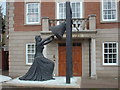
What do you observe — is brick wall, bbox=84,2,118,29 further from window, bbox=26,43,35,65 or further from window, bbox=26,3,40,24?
window, bbox=26,43,35,65

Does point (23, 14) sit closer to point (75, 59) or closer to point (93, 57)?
point (75, 59)


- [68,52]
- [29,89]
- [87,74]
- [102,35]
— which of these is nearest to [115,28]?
[102,35]

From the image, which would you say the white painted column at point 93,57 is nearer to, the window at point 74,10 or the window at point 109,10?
the window at point 109,10

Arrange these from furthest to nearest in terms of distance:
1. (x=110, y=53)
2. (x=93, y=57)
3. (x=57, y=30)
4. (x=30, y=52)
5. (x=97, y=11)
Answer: (x=30, y=52) → (x=97, y=11) → (x=110, y=53) → (x=93, y=57) → (x=57, y=30)

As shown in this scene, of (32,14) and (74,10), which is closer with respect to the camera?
(74,10)

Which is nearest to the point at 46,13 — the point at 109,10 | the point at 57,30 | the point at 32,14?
the point at 32,14

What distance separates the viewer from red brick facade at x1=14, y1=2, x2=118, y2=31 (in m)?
17.8

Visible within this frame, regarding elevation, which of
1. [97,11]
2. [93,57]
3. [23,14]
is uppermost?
[97,11]

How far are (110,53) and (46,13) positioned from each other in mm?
5931

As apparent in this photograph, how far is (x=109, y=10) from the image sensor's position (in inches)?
708

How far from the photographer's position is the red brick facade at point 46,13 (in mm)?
17797

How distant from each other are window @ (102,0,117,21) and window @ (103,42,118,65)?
2.01 m

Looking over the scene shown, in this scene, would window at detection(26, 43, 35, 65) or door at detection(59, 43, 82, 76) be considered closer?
door at detection(59, 43, 82, 76)

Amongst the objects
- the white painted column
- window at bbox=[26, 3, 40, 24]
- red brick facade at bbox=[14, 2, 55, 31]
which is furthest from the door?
window at bbox=[26, 3, 40, 24]
